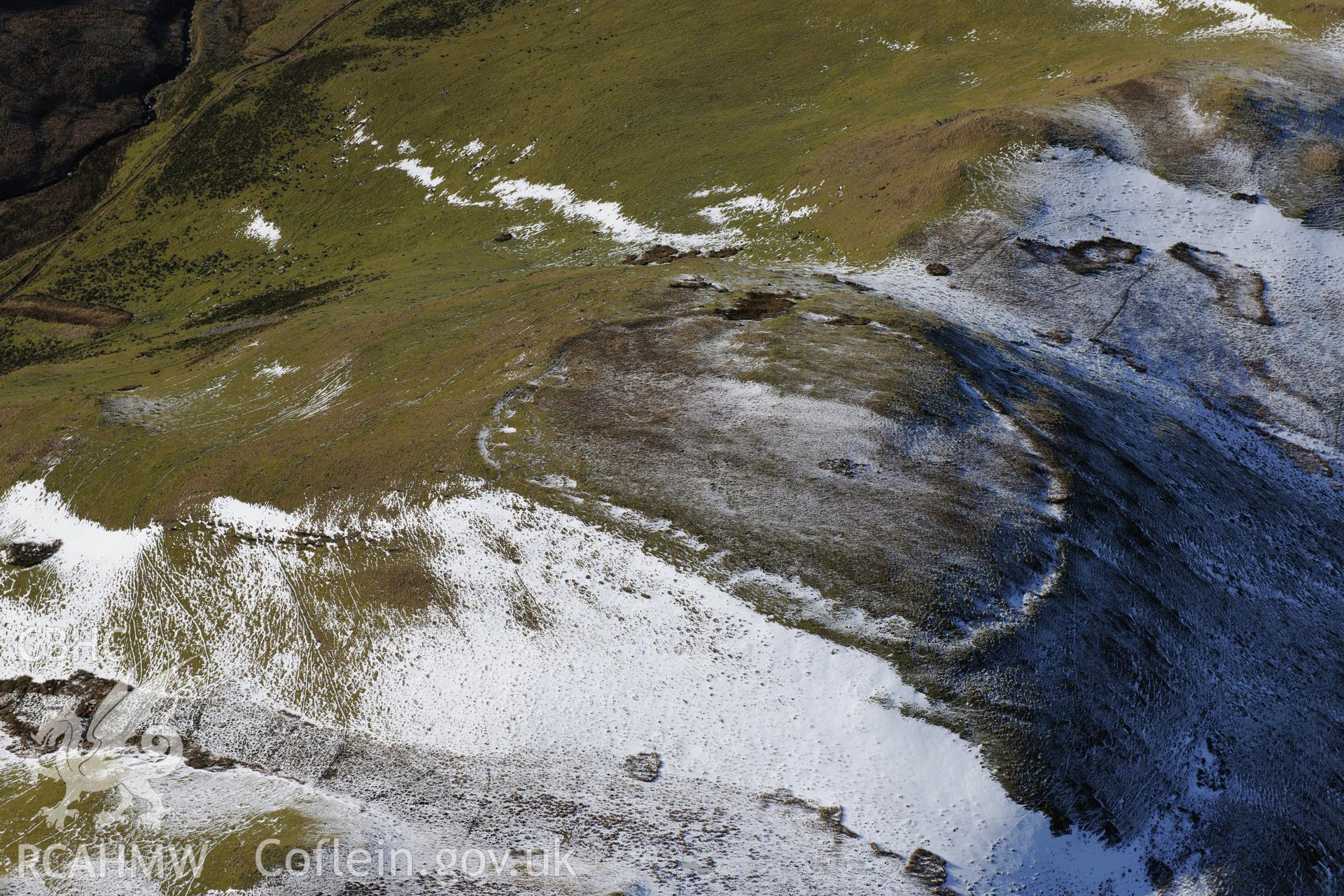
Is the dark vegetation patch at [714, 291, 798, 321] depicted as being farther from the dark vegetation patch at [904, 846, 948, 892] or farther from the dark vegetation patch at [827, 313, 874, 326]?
the dark vegetation patch at [904, 846, 948, 892]

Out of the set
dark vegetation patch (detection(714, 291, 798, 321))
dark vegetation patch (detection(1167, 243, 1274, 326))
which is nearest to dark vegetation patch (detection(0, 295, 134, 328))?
dark vegetation patch (detection(714, 291, 798, 321))

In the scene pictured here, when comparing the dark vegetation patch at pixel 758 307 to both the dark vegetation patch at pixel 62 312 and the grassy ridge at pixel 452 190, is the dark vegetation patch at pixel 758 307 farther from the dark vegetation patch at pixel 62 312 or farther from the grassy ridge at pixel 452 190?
the dark vegetation patch at pixel 62 312

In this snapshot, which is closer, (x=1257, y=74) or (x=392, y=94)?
(x=1257, y=74)

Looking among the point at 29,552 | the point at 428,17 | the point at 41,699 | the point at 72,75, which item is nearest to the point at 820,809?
the point at 41,699

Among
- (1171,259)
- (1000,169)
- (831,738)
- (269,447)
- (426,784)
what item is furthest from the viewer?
(1000,169)

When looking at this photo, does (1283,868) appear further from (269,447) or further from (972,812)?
(269,447)

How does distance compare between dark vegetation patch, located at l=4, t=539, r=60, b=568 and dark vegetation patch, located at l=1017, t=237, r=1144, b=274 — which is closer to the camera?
dark vegetation patch, located at l=4, t=539, r=60, b=568

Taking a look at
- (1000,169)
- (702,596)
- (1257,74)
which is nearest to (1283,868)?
(702,596)
